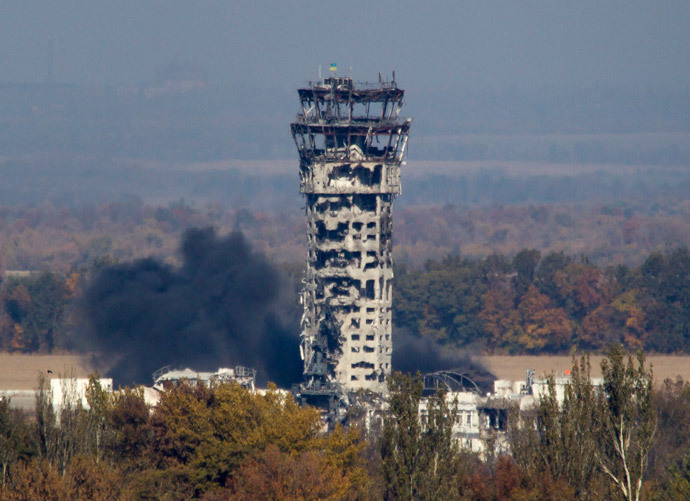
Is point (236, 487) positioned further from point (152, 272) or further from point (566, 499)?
point (152, 272)

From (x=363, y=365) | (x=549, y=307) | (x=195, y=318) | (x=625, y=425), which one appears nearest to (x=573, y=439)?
(x=625, y=425)

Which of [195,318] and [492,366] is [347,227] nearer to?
[195,318]

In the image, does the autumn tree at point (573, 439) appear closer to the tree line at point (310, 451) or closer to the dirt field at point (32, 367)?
the tree line at point (310, 451)

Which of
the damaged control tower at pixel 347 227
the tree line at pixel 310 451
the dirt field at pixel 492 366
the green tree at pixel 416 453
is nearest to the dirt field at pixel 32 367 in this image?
the dirt field at pixel 492 366

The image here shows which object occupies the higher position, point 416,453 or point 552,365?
point 552,365

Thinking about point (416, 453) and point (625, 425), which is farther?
point (416, 453)

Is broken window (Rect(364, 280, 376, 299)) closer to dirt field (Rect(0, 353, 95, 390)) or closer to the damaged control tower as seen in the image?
the damaged control tower
